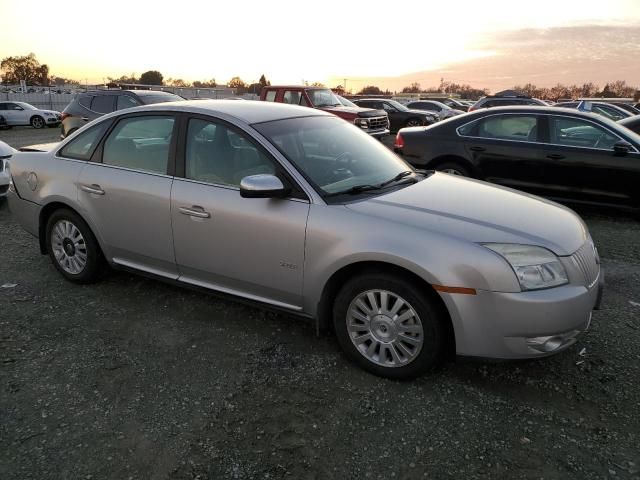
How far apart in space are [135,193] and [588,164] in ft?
18.5

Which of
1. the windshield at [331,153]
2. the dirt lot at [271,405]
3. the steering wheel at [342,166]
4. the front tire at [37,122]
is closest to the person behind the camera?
the dirt lot at [271,405]

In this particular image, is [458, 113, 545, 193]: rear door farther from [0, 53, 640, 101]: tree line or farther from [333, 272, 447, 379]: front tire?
[0, 53, 640, 101]: tree line

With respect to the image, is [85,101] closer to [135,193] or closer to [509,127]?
[135,193]

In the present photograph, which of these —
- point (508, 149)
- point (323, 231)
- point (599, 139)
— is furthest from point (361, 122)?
point (323, 231)

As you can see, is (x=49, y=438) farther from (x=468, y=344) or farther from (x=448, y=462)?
(x=468, y=344)

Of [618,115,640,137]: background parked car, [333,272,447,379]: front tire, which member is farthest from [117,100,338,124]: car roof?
[618,115,640,137]: background parked car

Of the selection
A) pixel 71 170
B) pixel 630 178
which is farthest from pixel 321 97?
pixel 71 170

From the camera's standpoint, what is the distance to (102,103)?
37.1 ft

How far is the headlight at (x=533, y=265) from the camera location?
108 inches

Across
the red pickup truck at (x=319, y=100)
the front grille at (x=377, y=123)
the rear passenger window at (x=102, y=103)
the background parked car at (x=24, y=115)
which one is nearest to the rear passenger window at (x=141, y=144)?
the rear passenger window at (x=102, y=103)

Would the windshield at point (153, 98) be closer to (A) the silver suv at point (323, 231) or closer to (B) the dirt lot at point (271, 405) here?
(A) the silver suv at point (323, 231)

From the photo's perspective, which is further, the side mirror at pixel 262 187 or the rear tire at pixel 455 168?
the rear tire at pixel 455 168

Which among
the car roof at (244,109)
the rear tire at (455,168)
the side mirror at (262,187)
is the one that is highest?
the car roof at (244,109)

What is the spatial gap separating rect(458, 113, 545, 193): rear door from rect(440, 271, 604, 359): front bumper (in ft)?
14.4
